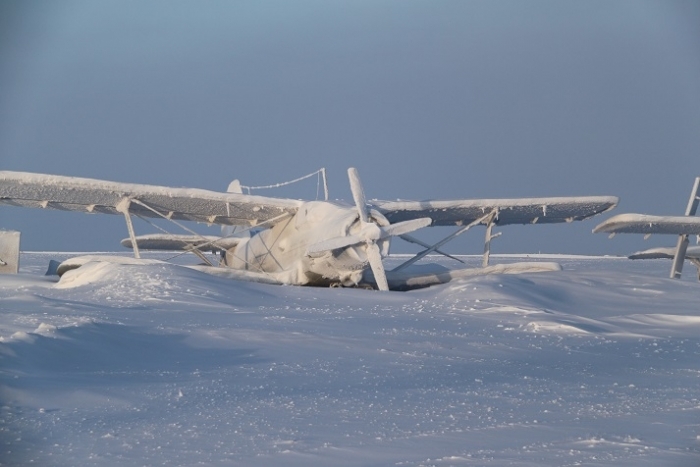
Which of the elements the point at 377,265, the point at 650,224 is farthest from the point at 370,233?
the point at 650,224

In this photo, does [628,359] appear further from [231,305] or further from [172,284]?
[172,284]

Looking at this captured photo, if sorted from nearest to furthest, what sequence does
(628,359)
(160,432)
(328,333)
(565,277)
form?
(160,432)
(628,359)
(328,333)
(565,277)

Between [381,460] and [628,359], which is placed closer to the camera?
[381,460]

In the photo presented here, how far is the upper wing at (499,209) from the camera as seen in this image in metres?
16.8

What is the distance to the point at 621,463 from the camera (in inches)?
147

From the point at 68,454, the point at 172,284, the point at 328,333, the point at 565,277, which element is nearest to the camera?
the point at 68,454

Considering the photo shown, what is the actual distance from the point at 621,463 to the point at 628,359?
11.9 ft

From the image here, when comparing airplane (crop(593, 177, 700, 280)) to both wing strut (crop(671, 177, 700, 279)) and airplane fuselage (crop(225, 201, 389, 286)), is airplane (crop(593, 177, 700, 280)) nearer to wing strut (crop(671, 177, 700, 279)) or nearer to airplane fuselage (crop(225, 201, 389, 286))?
wing strut (crop(671, 177, 700, 279))

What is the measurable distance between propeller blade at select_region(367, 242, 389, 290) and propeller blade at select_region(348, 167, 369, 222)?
71 centimetres

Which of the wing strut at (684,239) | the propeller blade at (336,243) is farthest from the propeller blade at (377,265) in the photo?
the wing strut at (684,239)

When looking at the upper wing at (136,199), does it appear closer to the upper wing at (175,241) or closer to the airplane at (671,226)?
the upper wing at (175,241)

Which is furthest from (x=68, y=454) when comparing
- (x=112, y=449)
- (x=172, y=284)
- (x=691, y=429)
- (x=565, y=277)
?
(x=565, y=277)

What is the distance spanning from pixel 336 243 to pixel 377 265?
83 cm

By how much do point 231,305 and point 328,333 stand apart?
2624 mm
